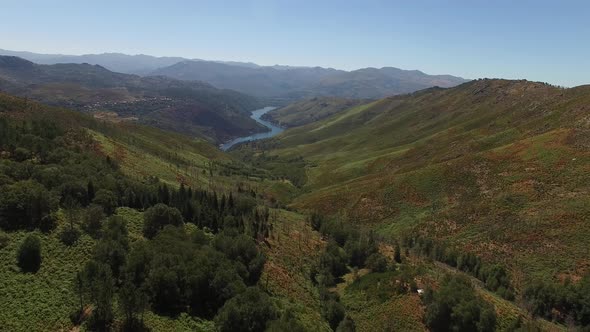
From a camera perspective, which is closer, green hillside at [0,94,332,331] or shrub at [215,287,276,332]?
green hillside at [0,94,332,331]

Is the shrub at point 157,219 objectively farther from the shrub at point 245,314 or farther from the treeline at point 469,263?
the treeline at point 469,263

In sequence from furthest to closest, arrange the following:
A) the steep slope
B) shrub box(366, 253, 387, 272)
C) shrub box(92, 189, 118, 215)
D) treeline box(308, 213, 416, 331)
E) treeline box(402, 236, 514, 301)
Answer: the steep slope < treeline box(402, 236, 514, 301) < shrub box(366, 253, 387, 272) < shrub box(92, 189, 118, 215) < treeline box(308, 213, 416, 331)

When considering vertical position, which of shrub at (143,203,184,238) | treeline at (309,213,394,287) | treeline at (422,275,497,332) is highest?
shrub at (143,203,184,238)

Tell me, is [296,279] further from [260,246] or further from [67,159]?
[67,159]

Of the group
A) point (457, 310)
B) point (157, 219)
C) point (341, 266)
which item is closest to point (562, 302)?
point (457, 310)

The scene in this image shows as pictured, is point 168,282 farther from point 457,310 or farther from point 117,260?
point 457,310

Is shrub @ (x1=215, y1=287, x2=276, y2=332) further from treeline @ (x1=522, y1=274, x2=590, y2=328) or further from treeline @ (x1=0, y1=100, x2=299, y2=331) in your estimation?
treeline @ (x1=522, y1=274, x2=590, y2=328)

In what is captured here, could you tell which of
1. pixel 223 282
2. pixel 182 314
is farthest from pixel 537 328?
pixel 182 314

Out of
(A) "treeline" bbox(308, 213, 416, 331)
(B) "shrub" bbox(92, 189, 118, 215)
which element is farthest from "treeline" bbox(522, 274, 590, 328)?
(B) "shrub" bbox(92, 189, 118, 215)

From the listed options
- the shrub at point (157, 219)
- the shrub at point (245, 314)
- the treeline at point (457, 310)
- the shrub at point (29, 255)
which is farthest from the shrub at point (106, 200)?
the treeline at point (457, 310)
